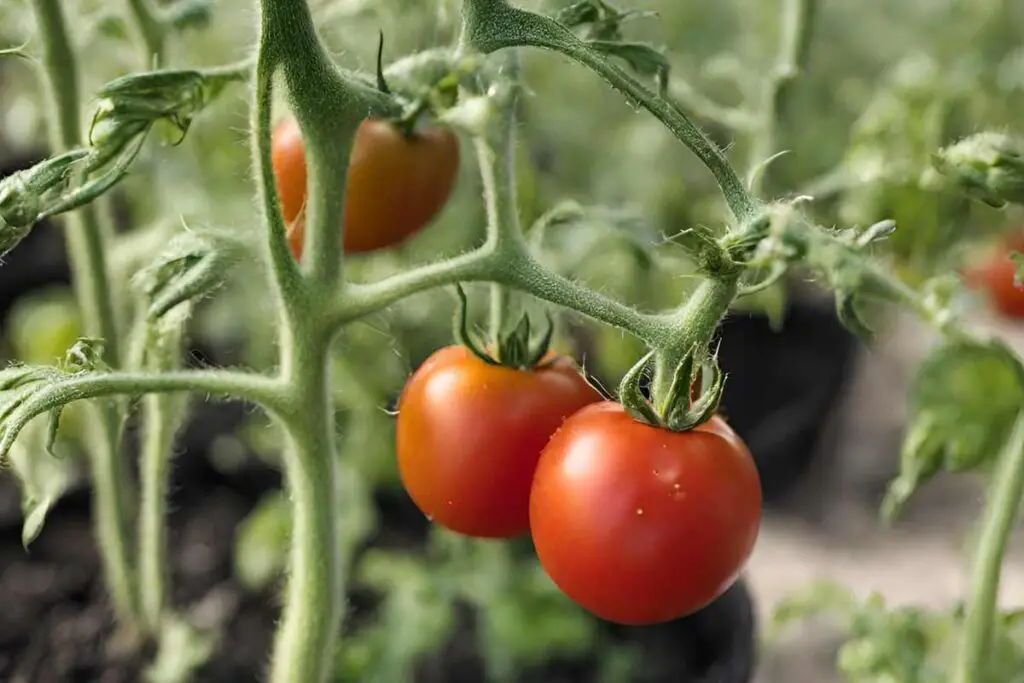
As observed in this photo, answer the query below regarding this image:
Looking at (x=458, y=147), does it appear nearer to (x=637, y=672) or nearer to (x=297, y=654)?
(x=297, y=654)

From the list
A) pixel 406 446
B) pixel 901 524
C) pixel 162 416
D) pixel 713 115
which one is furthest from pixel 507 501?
pixel 901 524

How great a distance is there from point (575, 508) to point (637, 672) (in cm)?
54

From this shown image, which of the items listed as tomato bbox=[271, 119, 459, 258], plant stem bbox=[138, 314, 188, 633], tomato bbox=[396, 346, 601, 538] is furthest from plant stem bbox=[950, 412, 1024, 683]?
plant stem bbox=[138, 314, 188, 633]

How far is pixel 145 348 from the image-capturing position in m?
0.61

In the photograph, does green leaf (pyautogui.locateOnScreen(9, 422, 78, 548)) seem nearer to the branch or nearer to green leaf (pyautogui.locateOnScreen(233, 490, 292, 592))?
the branch

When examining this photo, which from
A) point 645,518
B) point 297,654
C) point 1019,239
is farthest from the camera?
point 1019,239

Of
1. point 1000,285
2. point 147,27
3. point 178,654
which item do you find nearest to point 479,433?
point 147,27

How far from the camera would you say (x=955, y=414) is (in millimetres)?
640

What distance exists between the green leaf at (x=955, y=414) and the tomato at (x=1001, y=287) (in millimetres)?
753

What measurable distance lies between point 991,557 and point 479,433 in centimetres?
32

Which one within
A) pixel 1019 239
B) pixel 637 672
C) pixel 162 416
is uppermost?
pixel 162 416

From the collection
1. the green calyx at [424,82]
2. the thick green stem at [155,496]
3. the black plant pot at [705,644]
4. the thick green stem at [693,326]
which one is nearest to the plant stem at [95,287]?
the thick green stem at [155,496]

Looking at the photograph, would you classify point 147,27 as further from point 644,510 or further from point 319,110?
point 644,510

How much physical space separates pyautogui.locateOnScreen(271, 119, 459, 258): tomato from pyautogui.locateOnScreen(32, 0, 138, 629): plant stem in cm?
16
